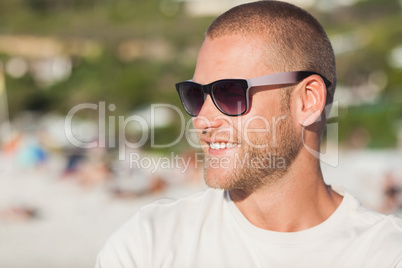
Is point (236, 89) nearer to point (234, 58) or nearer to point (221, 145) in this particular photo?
point (234, 58)

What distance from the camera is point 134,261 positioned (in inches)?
70.4

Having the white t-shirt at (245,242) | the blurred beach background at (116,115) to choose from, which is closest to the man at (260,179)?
the white t-shirt at (245,242)

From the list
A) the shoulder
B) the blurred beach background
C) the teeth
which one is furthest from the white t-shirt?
the blurred beach background

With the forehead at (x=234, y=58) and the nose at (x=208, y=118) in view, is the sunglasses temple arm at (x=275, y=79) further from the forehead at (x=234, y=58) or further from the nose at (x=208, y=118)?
the nose at (x=208, y=118)

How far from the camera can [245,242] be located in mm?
1864

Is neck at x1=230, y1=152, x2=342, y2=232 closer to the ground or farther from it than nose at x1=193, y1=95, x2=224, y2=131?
closer to the ground

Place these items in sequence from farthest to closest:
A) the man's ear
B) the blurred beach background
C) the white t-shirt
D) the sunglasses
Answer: the blurred beach background, the man's ear, the sunglasses, the white t-shirt

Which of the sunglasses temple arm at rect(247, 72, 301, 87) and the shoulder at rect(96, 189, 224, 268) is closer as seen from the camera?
the shoulder at rect(96, 189, 224, 268)

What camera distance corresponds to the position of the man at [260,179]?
1.82 m

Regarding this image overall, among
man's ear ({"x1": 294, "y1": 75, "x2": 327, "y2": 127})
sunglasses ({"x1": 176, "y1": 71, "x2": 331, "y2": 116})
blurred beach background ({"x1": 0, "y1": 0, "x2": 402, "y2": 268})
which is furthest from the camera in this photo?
blurred beach background ({"x1": 0, "y1": 0, "x2": 402, "y2": 268})

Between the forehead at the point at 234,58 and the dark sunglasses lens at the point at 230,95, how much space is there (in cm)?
3

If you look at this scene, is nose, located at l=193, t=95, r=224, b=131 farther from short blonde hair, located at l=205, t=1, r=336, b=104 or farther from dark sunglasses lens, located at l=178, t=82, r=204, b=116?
short blonde hair, located at l=205, t=1, r=336, b=104

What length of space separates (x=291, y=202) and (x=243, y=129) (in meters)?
0.35

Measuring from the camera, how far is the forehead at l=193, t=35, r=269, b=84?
Result: 188 centimetres
